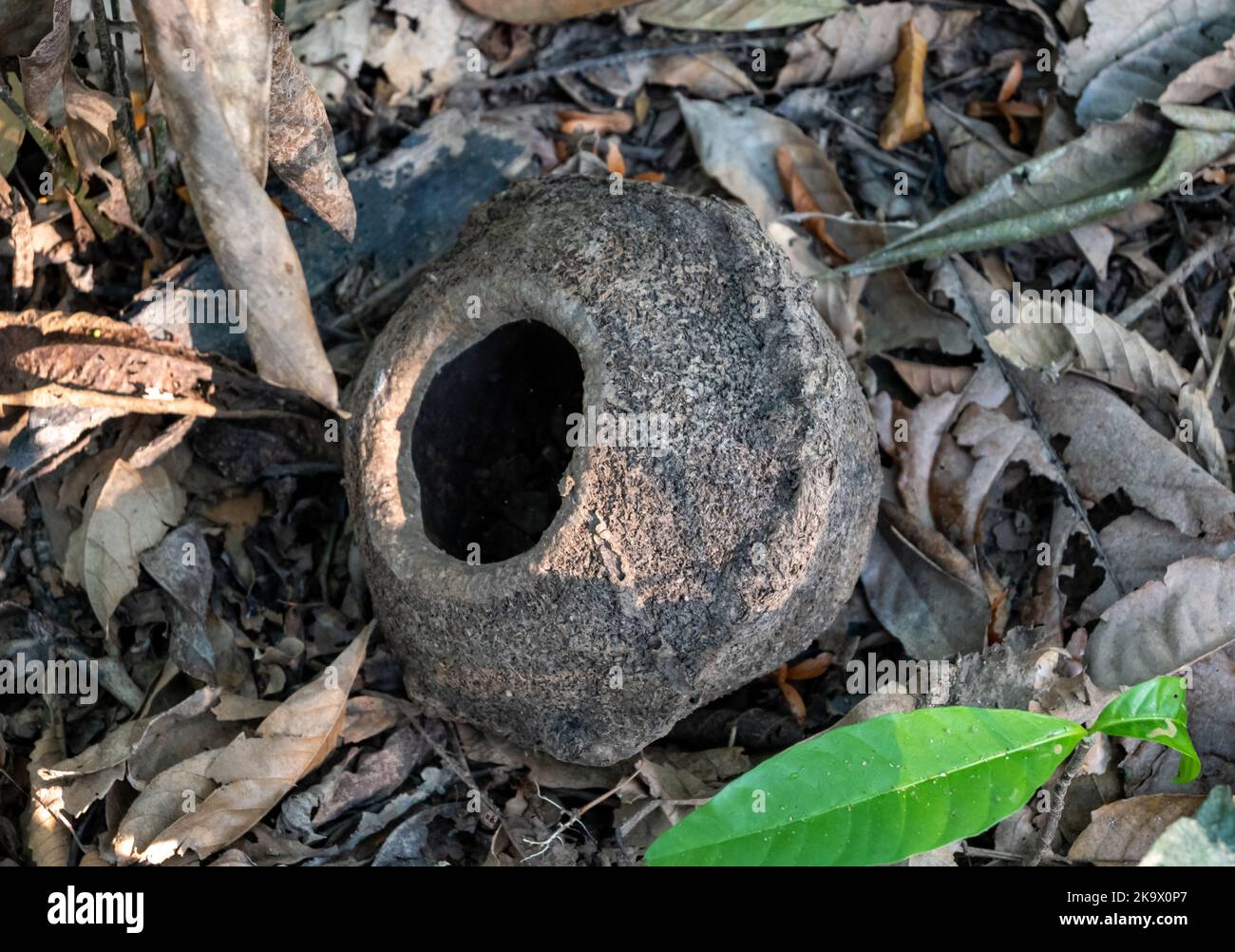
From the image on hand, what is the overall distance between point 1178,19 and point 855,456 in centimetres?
185

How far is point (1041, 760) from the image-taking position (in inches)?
79.9

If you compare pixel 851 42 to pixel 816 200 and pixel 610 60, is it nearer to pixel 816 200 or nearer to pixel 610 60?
pixel 816 200

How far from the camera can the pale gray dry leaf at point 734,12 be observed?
329 cm

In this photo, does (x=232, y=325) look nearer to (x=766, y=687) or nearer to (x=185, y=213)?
(x=185, y=213)

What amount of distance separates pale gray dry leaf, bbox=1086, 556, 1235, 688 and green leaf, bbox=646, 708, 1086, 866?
593 mm

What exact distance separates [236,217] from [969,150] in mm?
2119

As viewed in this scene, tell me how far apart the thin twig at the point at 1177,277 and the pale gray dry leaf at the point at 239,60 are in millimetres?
2228

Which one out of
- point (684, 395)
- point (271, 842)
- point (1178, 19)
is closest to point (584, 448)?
point (684, 395)

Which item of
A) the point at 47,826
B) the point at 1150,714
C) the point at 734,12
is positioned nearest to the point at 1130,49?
the point at 734,12

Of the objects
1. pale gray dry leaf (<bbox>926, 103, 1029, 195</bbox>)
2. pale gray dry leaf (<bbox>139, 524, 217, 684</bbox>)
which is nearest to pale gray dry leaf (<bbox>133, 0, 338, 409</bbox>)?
pale gray dry leaf (<bbox>139, 524, 217, 684</bbox>)

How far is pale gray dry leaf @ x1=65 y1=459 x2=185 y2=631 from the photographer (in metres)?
2.66

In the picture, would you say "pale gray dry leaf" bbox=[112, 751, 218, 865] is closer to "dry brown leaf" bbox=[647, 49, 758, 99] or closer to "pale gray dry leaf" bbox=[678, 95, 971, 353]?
"pale gray dry leaf" bbox=[678, 95, 971, 353]

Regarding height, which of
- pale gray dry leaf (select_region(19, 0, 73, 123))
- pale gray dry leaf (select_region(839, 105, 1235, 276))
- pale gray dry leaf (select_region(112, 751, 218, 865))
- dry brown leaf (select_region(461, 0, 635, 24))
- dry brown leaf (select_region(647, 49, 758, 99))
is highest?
pale gray dry leaf (select_region(19, 0, 73, 123))

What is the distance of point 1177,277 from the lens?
9.91 ft
